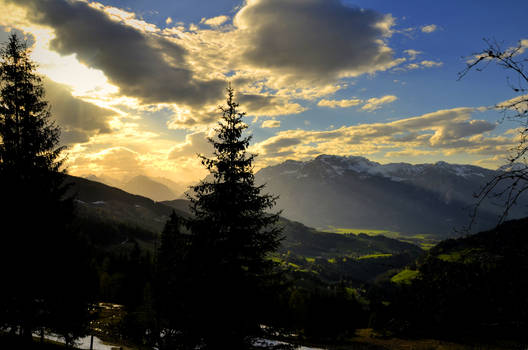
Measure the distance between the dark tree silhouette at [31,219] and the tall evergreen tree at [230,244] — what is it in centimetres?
942

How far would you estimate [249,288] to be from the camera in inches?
671

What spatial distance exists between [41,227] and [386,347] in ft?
244

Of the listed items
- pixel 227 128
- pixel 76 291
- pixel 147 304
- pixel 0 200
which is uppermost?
pixel 227 128

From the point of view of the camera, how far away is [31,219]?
19047 mm

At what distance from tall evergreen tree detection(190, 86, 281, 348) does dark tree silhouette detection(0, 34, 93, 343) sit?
30.9 feet

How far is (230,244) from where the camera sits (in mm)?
17266

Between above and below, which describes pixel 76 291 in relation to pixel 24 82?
below

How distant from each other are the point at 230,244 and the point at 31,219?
Answer: 499 inches

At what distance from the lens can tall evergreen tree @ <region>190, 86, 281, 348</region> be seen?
1627cm

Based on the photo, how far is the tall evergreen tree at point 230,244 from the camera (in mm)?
16266

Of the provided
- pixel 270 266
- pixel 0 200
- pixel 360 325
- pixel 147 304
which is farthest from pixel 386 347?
pixel 0 200

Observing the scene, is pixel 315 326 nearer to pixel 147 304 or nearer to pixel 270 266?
pixel 147 304

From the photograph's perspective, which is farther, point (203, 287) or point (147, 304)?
point (147, 304)

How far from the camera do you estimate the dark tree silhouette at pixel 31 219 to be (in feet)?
60.6
